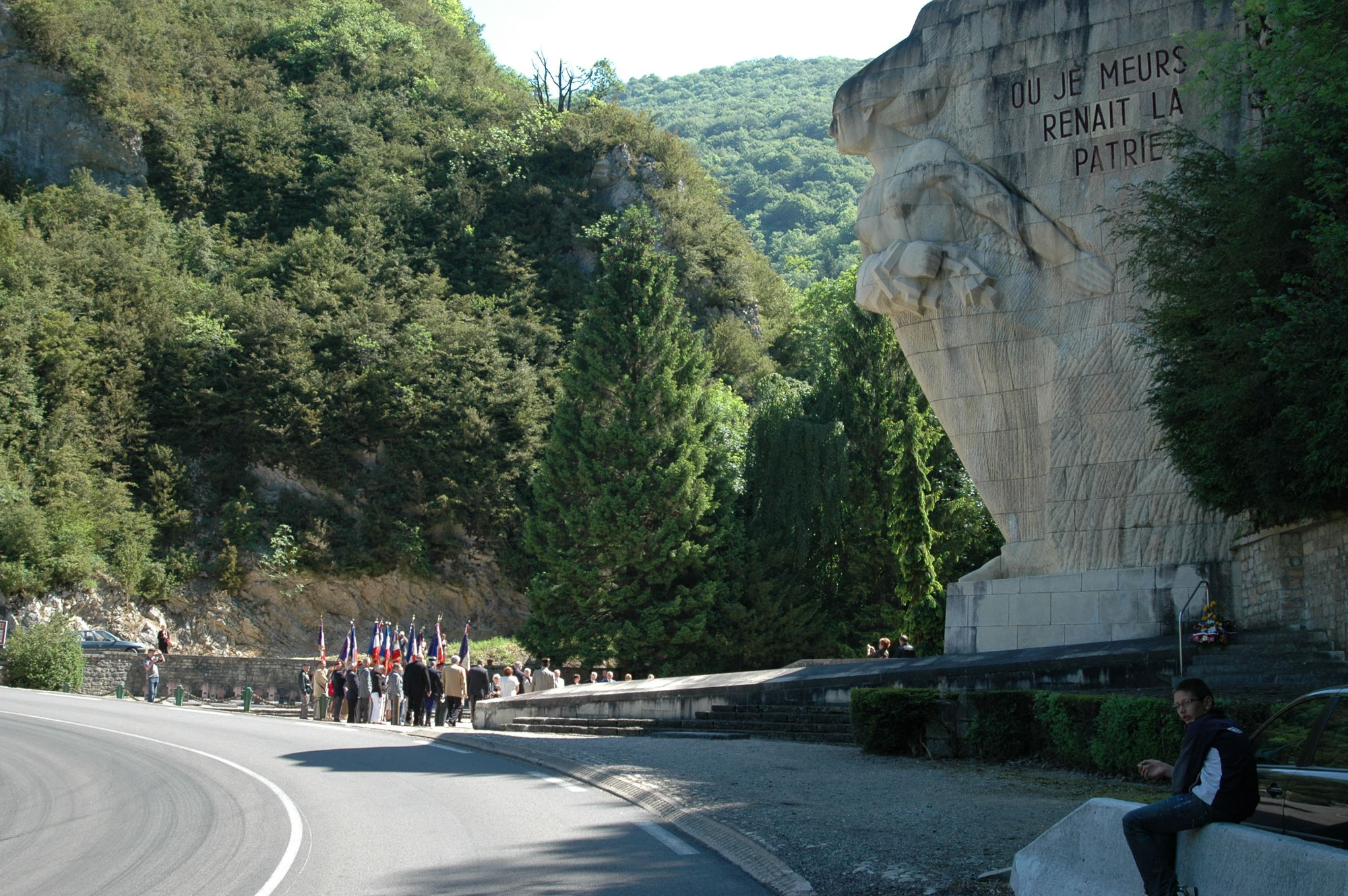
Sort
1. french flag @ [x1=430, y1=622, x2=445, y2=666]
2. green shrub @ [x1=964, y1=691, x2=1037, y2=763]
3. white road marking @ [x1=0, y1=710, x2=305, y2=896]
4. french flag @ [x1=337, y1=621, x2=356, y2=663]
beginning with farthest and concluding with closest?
french flag @ [x1=430, y1=622, x2=445, y2=666]
french flag @ [x1=337, y1=621, x2=356, y2=663]
green shrub @ [x1=964, y1=691, x2=1037, y2=763]
white road marking @ [x1=0, y1=710, x2=305, y2=896]

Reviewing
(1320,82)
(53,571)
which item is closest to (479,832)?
(1320,82)

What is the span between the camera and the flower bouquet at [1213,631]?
1669 cm

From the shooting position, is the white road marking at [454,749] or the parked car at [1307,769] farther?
the white road marking at [454,749]

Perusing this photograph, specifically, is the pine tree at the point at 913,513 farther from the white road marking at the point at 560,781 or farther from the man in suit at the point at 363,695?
the white road marking at the point at 560,781

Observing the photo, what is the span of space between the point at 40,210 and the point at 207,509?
15.3m

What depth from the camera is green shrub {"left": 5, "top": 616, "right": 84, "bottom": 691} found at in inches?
1251

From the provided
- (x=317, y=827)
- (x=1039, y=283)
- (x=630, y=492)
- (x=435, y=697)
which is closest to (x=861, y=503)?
(x=630, y=492)

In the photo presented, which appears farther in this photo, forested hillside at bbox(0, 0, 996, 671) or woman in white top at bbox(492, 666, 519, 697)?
forested hillside at bbox(0, 0, 996, 671)

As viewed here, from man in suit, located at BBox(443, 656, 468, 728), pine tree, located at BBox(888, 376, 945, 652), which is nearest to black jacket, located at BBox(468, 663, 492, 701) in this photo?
man in suit, located at BBox(443, 656, 468, 728)

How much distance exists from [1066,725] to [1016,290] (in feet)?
31.3

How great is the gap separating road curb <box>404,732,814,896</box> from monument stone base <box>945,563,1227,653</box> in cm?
823

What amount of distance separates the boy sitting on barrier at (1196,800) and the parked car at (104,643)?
35349 mm

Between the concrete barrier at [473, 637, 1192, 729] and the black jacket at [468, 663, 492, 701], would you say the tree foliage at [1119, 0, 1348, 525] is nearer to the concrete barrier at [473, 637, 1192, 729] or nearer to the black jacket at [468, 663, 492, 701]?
the concrete barrier at [473, 637, 1192, 729]

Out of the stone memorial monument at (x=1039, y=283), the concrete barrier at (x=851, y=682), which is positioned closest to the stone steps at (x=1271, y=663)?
the concrete barrier at (x=851, y=682)
